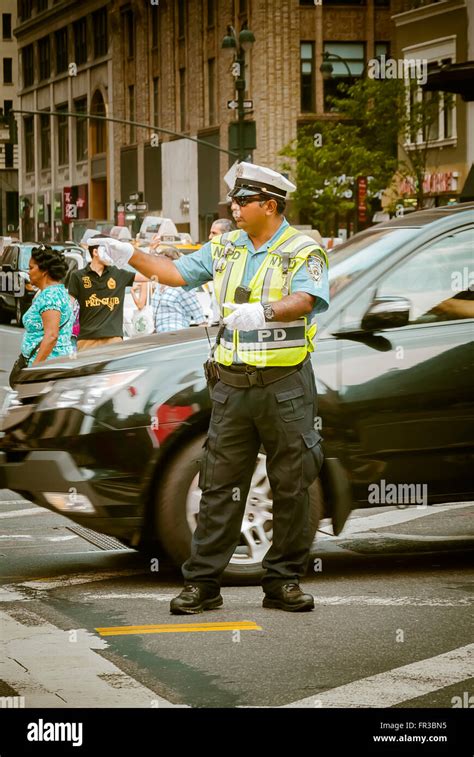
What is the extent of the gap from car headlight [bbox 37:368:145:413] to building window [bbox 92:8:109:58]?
204 feet

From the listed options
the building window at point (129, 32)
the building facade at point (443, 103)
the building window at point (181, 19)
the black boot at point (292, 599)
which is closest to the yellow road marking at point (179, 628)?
the black boot at point (292, 599)

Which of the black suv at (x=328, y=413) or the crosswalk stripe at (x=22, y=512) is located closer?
the black suv at (x=328, y=413)

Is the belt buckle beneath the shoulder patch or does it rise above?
beneath

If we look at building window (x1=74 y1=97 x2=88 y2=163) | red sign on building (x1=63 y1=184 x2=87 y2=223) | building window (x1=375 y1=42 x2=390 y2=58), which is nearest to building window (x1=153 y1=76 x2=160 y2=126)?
building window (x1=74 y1=97 x2=88 y2=163)

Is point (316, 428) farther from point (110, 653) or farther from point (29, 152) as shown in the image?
point (29, 152)

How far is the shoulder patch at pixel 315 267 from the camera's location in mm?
6574

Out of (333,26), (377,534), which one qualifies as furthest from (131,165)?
(377,534)

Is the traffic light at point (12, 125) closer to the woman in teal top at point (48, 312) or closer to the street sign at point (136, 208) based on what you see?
the street sign at point (136, 208)

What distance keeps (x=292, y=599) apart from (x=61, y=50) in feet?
204

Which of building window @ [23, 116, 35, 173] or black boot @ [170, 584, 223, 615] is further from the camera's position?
building window @ [23, 116, 35, 173]

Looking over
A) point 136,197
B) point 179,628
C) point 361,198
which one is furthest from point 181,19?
point 179,628

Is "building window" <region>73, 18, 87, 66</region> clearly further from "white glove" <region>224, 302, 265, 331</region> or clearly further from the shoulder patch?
"white glove" <region>224, 302, 265, 331</region>

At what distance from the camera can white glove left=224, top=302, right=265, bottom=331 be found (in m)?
6.38

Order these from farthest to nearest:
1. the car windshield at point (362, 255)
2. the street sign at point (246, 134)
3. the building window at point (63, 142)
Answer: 1. the building window at point (63, 142)
2. the street sign at point (246, 134)
3. the car windshield at point (362, 255)
